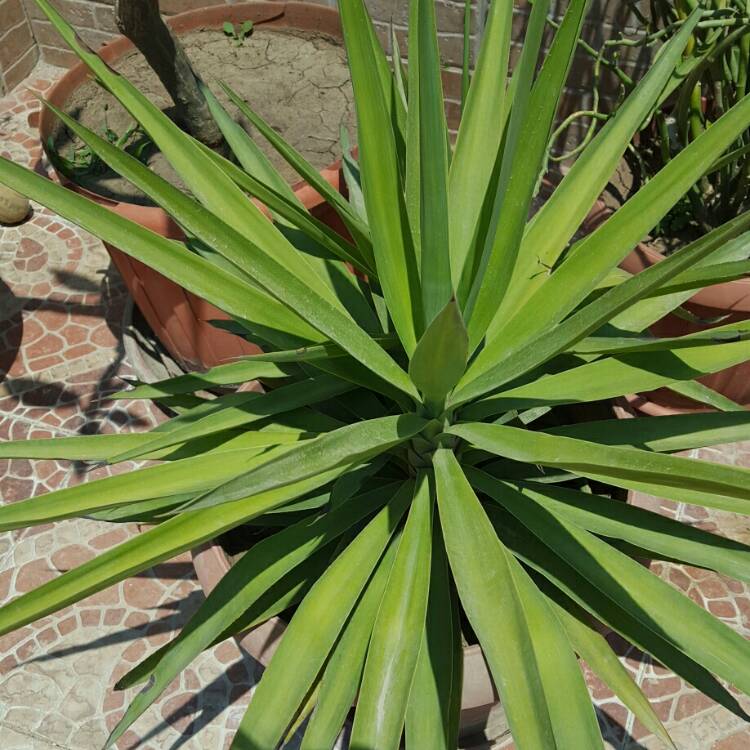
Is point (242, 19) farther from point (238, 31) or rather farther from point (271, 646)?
point (271, 646)

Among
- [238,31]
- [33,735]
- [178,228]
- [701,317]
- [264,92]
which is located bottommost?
[33,735]

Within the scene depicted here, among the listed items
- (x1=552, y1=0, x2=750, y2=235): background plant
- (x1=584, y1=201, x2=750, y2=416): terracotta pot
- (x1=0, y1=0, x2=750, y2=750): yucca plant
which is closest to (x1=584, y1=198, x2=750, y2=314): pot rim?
(x1=584, y1=201, x2=750, y2=416): terracotta pot

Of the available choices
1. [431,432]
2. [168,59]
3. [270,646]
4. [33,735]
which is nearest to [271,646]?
[270,646]

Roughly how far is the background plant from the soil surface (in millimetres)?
555

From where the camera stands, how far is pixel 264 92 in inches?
71.8

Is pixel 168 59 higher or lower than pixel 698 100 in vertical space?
higher

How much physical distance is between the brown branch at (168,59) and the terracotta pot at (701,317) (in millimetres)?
832

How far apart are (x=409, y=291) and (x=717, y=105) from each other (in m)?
0.94

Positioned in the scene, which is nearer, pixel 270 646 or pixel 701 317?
pixel 270 646

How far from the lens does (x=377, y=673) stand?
770mm

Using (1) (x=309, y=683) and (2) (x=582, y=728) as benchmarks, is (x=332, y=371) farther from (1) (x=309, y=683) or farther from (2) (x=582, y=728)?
(2) (x=582, y=728)

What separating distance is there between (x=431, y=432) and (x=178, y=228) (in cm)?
76

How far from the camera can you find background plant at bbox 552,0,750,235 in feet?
4.23

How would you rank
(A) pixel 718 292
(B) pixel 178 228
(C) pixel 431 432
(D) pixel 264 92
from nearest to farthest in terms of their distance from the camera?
(C) pixel 431 432
(A) pixel 718 292
(B) pixel 178 228
(D) pixel 264 92
